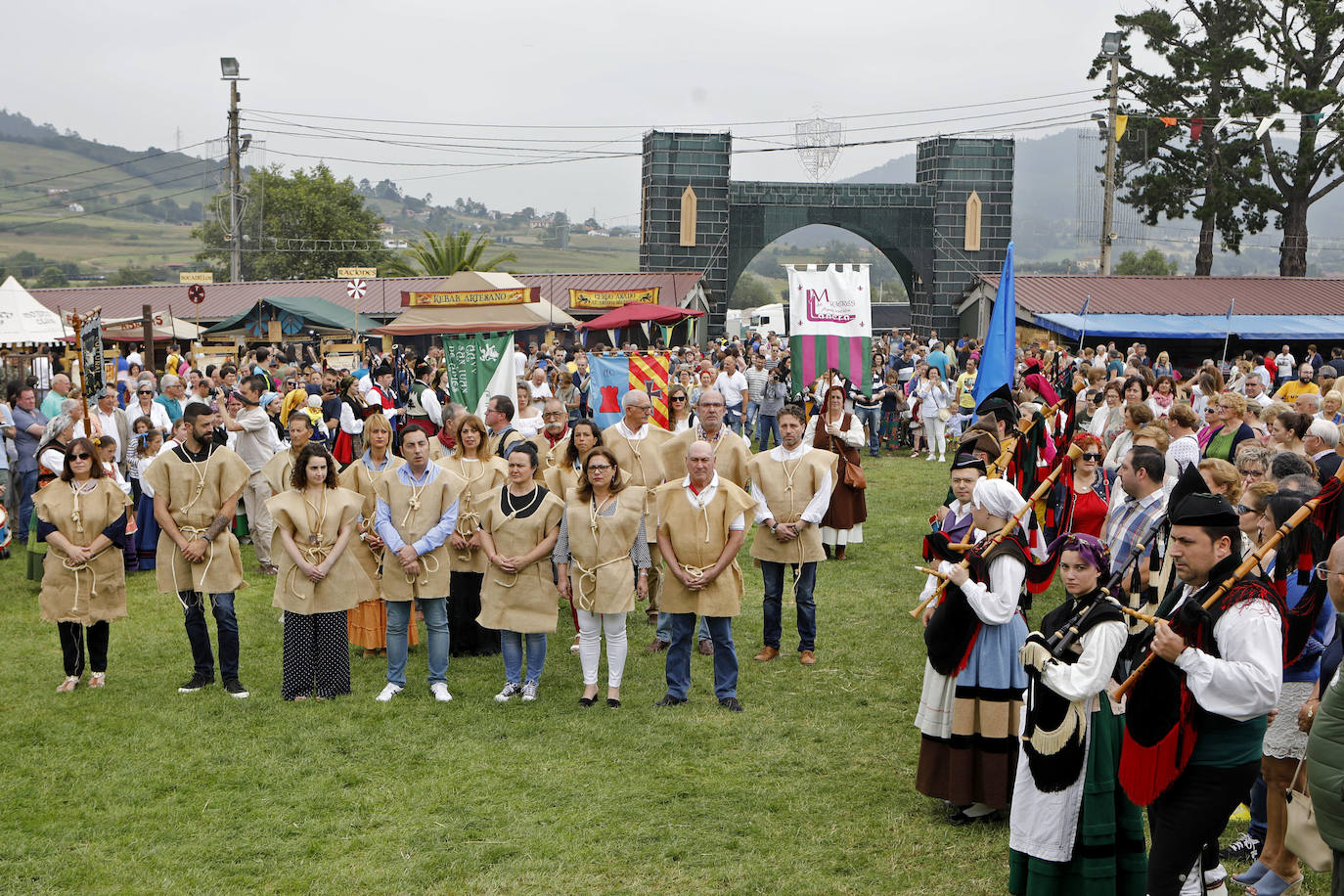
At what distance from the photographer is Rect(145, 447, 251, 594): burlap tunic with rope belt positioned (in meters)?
8.08

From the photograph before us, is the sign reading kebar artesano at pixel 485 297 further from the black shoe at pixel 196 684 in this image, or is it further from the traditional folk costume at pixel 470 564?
the black shoe at pixel 196 684

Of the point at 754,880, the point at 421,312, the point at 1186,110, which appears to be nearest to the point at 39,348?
the point at 421,312

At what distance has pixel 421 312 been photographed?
2370cm

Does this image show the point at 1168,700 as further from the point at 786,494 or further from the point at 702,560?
the point at 786,494

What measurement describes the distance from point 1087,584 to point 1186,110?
43352 millimetres

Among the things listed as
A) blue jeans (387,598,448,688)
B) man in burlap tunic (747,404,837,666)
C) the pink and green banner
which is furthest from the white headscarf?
the pink and green banner

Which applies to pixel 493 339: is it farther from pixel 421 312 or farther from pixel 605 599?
pixel 421 312

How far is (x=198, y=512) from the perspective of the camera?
8.17m

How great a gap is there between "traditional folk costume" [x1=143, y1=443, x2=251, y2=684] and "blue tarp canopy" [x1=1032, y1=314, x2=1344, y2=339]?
25676mm

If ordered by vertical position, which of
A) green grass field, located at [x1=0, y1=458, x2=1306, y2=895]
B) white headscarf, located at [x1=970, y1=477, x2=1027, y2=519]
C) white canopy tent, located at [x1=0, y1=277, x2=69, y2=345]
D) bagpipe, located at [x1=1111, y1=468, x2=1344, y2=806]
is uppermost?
white canopy tent, located at [x1=0, y1=277, x2=69, y2=345]

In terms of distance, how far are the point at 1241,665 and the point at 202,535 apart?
21.3 feet

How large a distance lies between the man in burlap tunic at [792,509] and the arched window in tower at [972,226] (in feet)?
129

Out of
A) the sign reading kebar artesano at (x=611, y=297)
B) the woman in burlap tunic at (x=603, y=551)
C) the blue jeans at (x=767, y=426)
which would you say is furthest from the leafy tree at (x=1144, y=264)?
the woman in burlap tunic at (x=603, y=551)

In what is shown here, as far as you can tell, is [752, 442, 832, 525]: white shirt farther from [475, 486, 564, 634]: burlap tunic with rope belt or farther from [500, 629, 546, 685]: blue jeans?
[500, 629, 546, 685]: blue jeans
